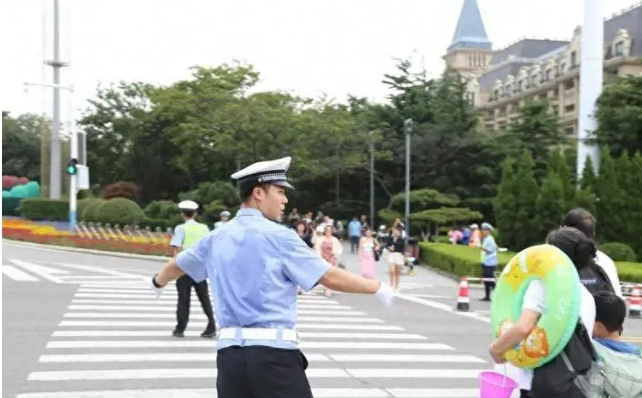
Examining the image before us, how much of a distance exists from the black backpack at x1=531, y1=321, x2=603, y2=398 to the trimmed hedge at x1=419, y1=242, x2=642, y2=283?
698 inches

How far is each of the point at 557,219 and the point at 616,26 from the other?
46.3 m

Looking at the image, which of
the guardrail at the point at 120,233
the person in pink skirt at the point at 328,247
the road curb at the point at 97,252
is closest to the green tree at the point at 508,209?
the road curb at the point at 97,252

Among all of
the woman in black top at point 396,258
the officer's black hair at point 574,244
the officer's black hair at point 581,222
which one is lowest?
the woman in black top at point 396,258

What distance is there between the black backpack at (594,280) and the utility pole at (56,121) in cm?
3827

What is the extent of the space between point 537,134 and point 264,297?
4245 centimetres

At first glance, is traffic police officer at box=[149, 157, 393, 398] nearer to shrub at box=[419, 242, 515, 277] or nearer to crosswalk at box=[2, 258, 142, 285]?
crosswalk at box=[2, 258, 142, 285]

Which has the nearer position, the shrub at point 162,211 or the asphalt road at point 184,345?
the asphalt road at point 184,345

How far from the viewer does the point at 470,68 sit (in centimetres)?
11875

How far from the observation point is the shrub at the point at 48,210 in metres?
44.6

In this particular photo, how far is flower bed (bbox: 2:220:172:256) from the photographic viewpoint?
96.7ft

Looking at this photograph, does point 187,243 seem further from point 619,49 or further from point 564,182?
point 619,49

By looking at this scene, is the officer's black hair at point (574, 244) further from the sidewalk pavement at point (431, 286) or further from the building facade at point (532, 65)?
the building facade at point (532, 65)

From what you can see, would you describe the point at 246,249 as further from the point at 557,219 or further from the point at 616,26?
the point at 616,26

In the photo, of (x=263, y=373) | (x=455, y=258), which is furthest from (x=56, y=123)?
(x=263, y=373)
